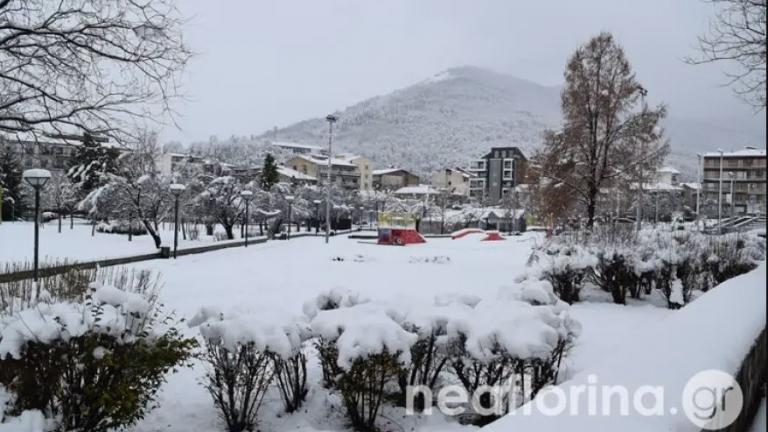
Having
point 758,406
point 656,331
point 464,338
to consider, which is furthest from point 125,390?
point 758,406

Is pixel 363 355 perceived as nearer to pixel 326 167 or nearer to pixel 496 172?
pixel 326 167

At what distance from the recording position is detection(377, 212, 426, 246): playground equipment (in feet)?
105

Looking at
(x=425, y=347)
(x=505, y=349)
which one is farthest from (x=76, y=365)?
(x=505, y=349)

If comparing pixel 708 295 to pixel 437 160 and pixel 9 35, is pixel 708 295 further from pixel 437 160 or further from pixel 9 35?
pixel 437 160

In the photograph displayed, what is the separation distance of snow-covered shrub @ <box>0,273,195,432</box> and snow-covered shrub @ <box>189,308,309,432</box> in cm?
52

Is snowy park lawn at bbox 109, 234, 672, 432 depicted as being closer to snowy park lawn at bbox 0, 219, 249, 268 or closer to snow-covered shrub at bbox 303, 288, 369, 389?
snow-covered shrub at bbox 303, 288, 369, 389

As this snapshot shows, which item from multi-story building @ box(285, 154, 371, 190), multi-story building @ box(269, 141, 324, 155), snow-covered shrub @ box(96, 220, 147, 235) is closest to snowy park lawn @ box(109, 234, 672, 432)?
snow-covered shrub @ box(96, 220, 147, 235)

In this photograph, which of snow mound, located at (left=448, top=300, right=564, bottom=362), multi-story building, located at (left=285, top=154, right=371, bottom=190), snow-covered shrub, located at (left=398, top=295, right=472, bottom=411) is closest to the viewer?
snow mound, located at (left=448, top=300, right=564, bottom=362)

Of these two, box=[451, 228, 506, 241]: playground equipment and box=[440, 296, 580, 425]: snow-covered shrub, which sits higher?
box=[440, 296, 580, 425]: snow-covered shrub

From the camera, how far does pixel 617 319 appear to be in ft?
31.5

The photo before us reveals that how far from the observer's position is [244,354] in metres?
4.83

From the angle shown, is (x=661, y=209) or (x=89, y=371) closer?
(x=89, y=371)

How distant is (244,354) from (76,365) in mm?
1290

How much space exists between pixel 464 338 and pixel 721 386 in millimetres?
2694
